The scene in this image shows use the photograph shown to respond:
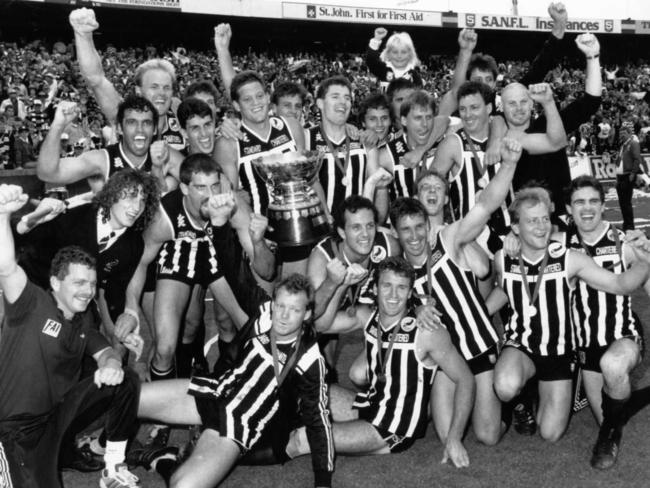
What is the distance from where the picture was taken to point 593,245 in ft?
14.4

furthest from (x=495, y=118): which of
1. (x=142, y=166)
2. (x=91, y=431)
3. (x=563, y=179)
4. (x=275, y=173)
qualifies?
(x=91, y=431)

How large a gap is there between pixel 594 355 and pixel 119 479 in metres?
2.55

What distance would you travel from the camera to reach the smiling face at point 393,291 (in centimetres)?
399

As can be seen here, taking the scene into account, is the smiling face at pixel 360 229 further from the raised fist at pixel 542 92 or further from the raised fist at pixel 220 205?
the raised fist at pixel 542 92

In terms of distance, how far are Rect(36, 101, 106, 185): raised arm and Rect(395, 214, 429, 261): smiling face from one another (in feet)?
6.09

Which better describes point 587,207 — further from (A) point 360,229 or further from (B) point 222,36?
(B) point 222,36

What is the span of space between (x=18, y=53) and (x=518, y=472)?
19971 millimetres

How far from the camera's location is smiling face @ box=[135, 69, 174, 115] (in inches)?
213

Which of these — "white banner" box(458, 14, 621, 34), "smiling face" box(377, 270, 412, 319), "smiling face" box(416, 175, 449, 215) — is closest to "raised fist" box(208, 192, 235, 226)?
"smiling face" box(377, 270, 412, 319)

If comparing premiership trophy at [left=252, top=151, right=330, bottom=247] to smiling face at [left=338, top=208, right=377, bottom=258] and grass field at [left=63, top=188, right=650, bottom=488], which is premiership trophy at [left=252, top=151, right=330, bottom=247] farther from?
grass field at [left=63, top=188, right=650, bottom=488]

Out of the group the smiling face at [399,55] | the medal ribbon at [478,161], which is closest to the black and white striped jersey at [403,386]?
the medal ribbon at [478,161]

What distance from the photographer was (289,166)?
4.31 meters

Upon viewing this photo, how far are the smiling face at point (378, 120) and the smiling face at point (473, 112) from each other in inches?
22.2

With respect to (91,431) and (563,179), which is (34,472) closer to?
(91,431)
